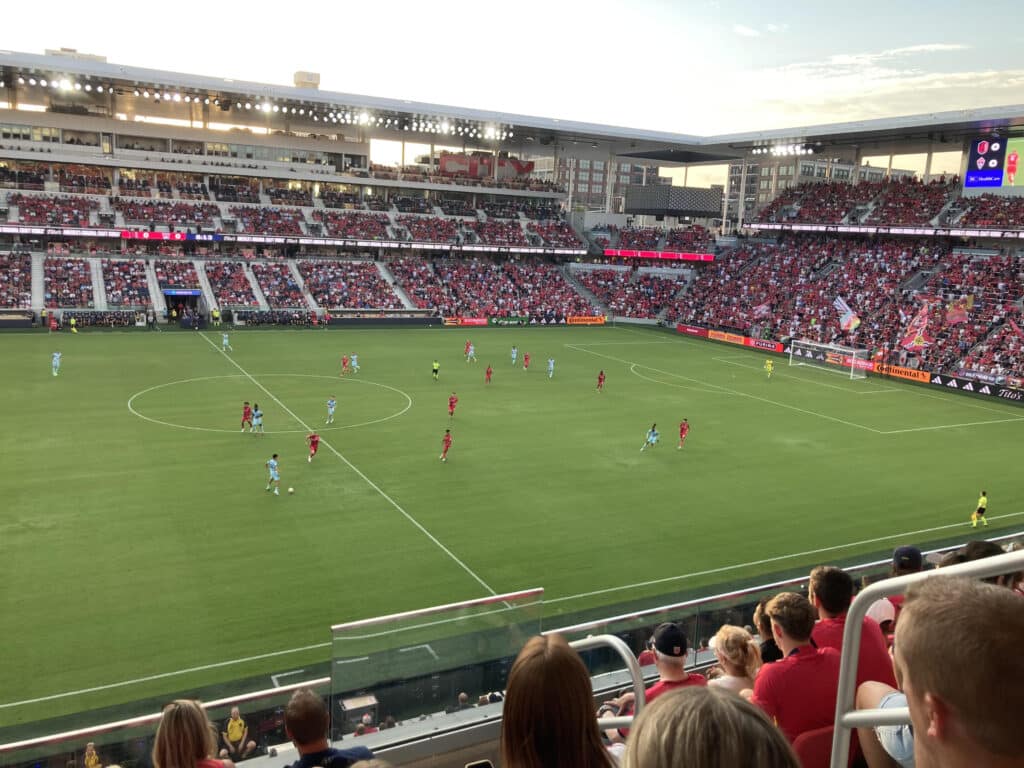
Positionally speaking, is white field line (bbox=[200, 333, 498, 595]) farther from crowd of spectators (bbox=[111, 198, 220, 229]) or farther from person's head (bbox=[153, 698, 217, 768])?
crowd of spectators (bbox=[111, 198, 220, 229])

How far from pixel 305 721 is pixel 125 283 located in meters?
63.2

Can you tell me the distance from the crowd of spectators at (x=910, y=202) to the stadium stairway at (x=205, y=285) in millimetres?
54540

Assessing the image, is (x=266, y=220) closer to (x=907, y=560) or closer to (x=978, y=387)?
(x=978, y=387)

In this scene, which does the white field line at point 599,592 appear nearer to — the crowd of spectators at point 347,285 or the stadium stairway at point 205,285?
the crowd of spectators at point 347,285

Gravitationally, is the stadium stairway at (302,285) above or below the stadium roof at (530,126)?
below

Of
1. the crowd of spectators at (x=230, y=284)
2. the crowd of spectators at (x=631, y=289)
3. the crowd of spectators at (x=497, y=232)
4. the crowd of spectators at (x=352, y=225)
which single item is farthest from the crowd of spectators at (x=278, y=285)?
the crowd of spectators at (x=631, y=289)

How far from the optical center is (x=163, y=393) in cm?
3600

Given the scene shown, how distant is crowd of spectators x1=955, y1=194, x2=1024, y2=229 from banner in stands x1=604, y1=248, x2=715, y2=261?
80.5ft

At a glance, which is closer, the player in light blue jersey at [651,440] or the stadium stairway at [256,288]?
the player in light blue jersey at [651,440]

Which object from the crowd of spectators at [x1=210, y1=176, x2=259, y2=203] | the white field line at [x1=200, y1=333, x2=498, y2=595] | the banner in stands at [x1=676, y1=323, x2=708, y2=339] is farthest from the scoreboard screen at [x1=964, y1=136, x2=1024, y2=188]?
the crowd of spectators at [x1=210, y1=176, x2=259, y2=203]

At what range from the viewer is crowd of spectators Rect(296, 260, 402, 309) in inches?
2603

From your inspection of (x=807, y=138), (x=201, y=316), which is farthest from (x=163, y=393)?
(x=807, y=138)

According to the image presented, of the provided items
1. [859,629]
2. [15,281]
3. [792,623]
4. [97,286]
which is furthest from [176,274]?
[859,629]

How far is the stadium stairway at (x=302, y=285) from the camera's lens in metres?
64.5
